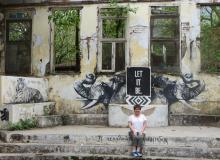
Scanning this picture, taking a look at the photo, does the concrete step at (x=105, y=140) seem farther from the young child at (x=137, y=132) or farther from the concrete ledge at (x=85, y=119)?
the concrete ledge at (x=85, y=119)

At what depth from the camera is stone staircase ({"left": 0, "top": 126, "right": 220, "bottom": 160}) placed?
10828mm

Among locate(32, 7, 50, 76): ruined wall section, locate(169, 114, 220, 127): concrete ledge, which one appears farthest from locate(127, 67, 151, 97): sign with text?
locate(32, 7, 50, 76): ruined wall section

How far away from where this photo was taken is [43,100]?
49.2ft

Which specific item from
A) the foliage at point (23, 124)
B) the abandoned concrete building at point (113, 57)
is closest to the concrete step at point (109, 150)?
the foliage at point (23, 124)

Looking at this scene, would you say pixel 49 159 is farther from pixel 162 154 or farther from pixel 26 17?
pixel 26 17

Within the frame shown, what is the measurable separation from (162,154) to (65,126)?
14.1ft

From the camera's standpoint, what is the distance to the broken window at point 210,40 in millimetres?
14906

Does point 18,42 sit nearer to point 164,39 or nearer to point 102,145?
point 164,39

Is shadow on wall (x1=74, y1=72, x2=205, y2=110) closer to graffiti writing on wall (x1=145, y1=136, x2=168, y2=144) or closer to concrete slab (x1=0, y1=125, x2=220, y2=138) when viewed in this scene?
concrete slab (x1=0, y1=125, x2=220, y2=138)

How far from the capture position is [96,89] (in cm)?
1522

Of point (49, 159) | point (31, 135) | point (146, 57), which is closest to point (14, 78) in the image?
point (31, 135)

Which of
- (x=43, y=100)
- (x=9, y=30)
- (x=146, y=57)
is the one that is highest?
(x=9, y=30)

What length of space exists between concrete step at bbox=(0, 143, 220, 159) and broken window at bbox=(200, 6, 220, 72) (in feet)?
15.3

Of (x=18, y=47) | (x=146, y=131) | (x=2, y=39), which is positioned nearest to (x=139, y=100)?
(x=146, y=131)
